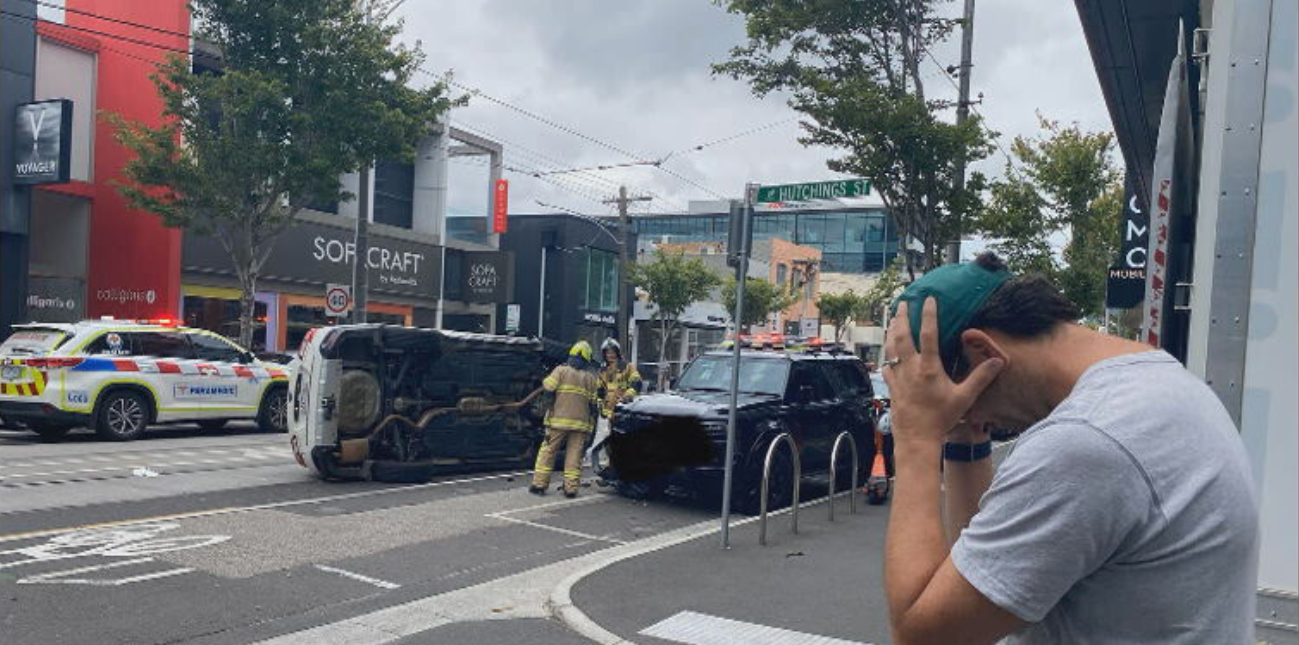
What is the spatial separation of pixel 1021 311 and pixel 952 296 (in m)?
0.12

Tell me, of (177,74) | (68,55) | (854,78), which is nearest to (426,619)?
(854,78)

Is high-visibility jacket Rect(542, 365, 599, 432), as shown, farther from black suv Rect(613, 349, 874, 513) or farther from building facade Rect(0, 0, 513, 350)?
building facade Rect(0, 0, 513, 350)

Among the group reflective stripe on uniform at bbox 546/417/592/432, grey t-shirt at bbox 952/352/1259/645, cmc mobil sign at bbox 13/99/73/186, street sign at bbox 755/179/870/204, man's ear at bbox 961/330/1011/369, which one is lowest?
reflective stripe on uniform at bbox 546/417/592/432

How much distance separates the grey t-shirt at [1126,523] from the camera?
5.41 feet

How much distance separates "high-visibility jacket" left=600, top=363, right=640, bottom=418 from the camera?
47.8ft

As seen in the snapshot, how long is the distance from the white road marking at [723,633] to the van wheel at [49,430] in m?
12.9

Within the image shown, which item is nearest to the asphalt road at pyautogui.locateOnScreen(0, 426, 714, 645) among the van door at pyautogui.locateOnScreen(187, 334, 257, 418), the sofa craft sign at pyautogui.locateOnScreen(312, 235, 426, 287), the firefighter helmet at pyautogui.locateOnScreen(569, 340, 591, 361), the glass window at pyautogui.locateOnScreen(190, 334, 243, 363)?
the firefighter helmet at pyautogui.locateOnScreen(569, 340, 591, 361)

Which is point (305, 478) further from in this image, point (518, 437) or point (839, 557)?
point (839, 557)

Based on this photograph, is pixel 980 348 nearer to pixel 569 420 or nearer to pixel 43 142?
pixel 569 420

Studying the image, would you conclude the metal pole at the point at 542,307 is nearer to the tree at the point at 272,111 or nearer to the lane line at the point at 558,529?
the tree at the point at 272,111

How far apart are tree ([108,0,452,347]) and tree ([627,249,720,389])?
20.6 meters

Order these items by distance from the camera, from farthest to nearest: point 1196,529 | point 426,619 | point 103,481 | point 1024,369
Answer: point 103,481 < point 426,619 < point 1024,369 < point 1196,529

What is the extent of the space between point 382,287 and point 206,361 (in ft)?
56.0

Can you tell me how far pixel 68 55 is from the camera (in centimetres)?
2434
